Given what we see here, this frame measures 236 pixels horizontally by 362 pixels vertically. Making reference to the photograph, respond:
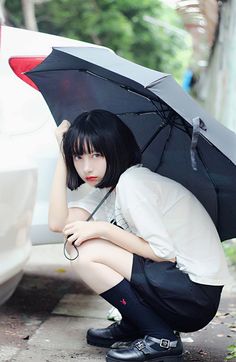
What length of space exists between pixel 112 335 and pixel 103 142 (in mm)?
915

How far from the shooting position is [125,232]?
2727 mm

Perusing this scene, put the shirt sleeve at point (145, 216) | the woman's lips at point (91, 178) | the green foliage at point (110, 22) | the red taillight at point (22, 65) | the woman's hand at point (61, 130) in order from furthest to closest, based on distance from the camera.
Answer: the green foliage at point (110, 22) → the red taillight at point (22, 65) → the woman's hand at point (61, 130) → the woman's lips at point (91, 178) → the shirt sleeve at point (145, 216)

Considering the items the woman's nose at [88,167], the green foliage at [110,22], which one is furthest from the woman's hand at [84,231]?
the green foliage at [110,22]

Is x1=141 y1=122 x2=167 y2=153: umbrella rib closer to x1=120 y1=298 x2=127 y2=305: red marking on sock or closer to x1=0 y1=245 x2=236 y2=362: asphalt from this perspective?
x1=120 y1=298 x2=127 y2=305: red marking on sock

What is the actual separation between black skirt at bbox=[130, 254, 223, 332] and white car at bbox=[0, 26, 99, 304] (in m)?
0.78

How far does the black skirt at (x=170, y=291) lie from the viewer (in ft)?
8.83

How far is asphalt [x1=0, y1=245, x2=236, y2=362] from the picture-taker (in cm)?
301

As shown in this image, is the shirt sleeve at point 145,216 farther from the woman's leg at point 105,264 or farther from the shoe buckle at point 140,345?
the shoe buckle at point 140,345

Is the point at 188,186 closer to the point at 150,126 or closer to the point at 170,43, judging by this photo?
the point at 150,126

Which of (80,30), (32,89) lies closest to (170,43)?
(80,30)

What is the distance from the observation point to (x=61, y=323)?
3.49 m

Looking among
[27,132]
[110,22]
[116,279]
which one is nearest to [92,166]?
[116,279]

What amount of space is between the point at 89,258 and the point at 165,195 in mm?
414

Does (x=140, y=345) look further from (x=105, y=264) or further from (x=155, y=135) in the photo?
(x=155, y=135)
